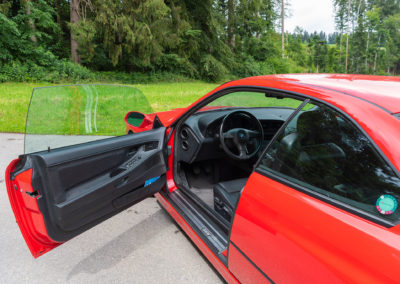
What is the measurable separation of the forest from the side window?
17.2 m

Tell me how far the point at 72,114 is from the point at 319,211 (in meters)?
1.93

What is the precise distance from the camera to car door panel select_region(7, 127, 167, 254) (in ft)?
5.19

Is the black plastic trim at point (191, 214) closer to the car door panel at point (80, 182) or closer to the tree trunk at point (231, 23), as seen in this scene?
the car door panel at point (80, 182)

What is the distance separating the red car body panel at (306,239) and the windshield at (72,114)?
1322mm

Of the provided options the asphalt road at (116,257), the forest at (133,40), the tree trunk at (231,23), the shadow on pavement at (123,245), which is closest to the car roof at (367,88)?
the asphalt road at (116,257)

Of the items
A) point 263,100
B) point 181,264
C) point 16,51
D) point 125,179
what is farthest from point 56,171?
point 16,51

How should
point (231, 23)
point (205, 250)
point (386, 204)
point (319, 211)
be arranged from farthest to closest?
1. point (231, 23)
2. point (205, 250)
3. point (319, 211)
4. point (386, 204)

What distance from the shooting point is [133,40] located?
16.7 meters

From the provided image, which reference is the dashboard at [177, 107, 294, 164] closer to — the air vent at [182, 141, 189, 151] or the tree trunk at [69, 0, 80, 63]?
the air vent at [182, 141, 189, 151]

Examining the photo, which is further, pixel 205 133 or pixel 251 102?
pixel 251 102

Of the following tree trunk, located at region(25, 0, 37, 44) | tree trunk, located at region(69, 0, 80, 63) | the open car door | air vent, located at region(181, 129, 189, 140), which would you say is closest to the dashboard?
air vent, located at region(181, 129, 189, 140)

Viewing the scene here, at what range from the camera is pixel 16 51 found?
1664 centimetres

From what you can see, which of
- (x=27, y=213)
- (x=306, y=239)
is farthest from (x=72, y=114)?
(x=306, y=239)

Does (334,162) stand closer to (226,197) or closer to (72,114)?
(226,197)
